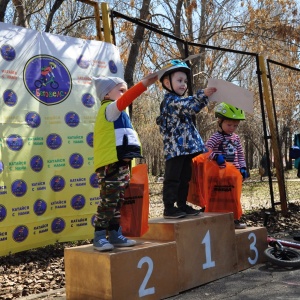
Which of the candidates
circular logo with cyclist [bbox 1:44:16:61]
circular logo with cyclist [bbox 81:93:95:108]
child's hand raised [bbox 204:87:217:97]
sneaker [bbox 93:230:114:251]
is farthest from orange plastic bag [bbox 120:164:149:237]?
circular logo with cyclist [bbox 1:44:16:61]

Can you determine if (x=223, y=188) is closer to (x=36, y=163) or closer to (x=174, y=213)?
(x=174, y=213)

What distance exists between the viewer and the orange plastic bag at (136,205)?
380 centimetres

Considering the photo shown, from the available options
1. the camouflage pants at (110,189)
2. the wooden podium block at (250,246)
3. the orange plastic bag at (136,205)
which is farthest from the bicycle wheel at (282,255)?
the camouflage pants at (110,189)

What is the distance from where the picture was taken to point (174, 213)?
4297mm

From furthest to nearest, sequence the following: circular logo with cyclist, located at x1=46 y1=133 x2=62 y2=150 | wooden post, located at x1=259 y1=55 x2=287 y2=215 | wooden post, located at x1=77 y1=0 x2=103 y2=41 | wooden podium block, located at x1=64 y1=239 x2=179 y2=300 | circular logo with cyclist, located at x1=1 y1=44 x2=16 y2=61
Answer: wooden post, located at x1=259 y1=55 x2=287 y2=215
wooden post, located at x1=77 y1=0 x2=103 y2=41
circular logo with cyclist, located at x1=46 y1=133 x2=62 y2=150
circular logo with cyclist, located at x1=1 y1=44 x2=16 y2=61
wooden podium block, located at x1=64 y1=239 x2=179 y2=300

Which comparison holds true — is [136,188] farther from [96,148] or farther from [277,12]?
[277,12]

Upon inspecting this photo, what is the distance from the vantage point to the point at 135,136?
379 centimetres

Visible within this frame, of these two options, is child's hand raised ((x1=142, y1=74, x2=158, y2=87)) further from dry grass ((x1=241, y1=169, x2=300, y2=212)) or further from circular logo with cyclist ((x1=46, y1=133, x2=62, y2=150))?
dry grass ((x1=241, y1=169, x2=300, y2=212))

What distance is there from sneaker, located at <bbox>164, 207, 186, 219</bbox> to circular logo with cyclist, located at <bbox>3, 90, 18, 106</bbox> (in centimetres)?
191

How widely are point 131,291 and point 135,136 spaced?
46.2 inches

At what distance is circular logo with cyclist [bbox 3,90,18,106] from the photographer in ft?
15.8

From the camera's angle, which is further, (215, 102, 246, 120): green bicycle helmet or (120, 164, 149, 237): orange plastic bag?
(215, 102, 246, 120): green bicycle helmet

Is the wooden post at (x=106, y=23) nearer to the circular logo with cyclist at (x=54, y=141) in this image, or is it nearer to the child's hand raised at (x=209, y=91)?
the circular logo with cyclist at (x=54, y=141)

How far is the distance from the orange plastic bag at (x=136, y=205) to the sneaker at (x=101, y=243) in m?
0.30
